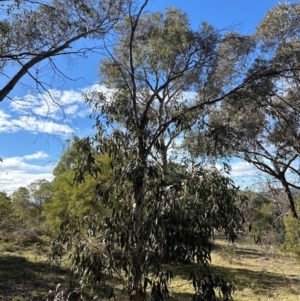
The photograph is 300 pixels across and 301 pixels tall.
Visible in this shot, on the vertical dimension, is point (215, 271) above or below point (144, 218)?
below

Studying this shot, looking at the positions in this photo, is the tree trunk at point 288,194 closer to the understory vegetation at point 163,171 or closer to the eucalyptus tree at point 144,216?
the understory vegetation at point 163,171

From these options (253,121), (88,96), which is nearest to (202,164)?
(88,96)

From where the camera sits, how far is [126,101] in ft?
15.0

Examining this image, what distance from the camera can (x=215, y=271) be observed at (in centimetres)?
962

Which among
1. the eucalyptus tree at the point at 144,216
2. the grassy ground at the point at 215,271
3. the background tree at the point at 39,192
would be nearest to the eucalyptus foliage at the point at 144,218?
the eucalyptus tree at the point at 144,216

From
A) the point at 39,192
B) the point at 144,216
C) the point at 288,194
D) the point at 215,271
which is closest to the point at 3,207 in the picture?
the point at 215,271

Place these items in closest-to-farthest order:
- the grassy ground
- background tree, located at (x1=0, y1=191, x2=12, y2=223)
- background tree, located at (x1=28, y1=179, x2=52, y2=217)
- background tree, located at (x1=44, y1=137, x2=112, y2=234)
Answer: the grassy ground, background tree, located at (x1=44, y1=137, x2=112, y2=234), background tree, located at (x1=0, y1=191, x2=12, y2=223), background tree, located at (x1=28, y1=179, x2=52, y2=217)

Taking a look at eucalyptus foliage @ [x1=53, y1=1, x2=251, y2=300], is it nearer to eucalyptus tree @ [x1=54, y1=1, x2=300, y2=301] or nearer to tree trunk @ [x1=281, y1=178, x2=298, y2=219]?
eucalyptus tree @ [x1=54, y1=1, x2=300, y2=301]

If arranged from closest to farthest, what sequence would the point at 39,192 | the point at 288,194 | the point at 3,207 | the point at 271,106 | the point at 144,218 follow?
the point at 144,218, the point at 271,106, the point at 288,194, the point at 3,207, the point at 39,192

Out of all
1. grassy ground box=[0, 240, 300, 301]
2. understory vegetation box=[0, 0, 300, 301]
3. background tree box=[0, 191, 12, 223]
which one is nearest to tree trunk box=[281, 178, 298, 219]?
understory vegetation box=[0, 0, 300, 301]

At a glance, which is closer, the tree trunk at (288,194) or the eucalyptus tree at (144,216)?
the eucalyptus tree at (144,216)

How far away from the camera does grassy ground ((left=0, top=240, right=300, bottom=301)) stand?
22.7 ft

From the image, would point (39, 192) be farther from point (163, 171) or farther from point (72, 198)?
point (163, 171)

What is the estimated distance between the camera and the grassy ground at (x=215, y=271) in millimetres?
6906
